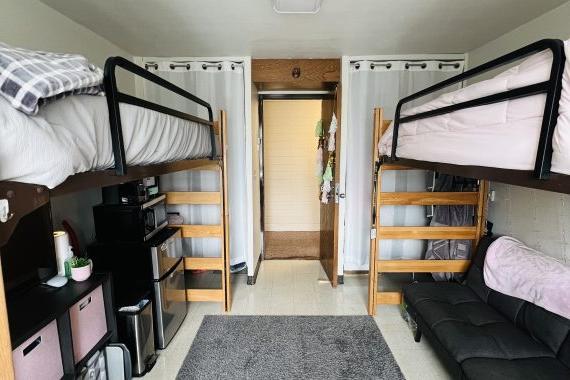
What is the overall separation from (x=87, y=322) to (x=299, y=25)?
7.96 ft

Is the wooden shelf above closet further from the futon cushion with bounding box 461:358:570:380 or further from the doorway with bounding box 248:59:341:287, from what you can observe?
the futon cushion with bounding box 461:358:570:380

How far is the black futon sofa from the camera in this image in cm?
157

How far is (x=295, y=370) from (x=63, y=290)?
148cm

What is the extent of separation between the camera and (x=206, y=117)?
324 cm

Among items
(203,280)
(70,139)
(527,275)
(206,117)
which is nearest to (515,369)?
(527,275)

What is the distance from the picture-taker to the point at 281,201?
213 inches

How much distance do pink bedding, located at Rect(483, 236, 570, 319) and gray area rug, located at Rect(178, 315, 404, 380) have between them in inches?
36.6

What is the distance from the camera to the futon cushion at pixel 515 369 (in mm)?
1491

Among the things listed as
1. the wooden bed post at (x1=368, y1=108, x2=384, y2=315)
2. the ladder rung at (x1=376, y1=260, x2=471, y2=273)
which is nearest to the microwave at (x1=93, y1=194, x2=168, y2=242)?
the wooden bed post at (x1=368, y1=108, x2=384, y2=315)

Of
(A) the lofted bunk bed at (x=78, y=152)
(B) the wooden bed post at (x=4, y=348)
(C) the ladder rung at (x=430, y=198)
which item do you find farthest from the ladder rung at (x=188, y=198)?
(B) the wooden bed post at (x=4, y=348)

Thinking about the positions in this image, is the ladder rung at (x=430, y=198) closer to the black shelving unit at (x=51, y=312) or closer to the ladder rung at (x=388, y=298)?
the ladder rung at (x=388, y=298)

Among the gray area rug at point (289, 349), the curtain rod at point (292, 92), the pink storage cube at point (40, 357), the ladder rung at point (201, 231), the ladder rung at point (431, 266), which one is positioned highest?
the curtain rod at point (292, 92)

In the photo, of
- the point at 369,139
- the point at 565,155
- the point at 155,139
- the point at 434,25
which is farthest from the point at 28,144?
the point at 369,139

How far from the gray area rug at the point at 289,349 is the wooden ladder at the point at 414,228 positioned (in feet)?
1.38
